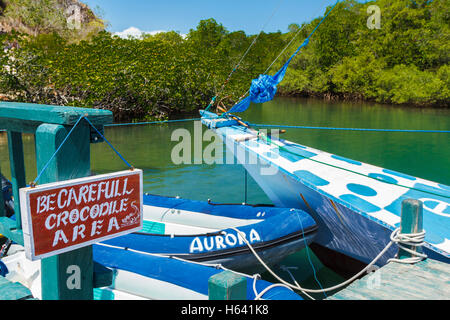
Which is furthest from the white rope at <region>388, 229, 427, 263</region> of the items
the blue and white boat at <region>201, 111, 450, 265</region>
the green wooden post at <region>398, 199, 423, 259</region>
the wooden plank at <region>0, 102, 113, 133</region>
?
the wooden plank at <region>0, 102, 113, 133</region>

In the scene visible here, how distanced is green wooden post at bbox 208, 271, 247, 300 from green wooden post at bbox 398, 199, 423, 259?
1.72m

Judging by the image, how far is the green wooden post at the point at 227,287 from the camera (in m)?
1.79

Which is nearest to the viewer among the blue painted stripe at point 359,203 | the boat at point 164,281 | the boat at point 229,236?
the boat at point 164,281

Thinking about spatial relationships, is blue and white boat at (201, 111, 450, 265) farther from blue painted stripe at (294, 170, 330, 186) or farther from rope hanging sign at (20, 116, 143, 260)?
rope hanging sign at (20, 116, 143, 260)

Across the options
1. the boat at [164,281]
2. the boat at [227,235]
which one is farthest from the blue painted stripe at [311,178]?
the boat at [164,281]

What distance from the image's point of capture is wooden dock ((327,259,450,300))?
100.0 inches

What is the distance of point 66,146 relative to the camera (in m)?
1.95

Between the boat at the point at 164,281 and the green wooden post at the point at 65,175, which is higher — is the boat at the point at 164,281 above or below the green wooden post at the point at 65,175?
below

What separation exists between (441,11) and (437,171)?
27.9m

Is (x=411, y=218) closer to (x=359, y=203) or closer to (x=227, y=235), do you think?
(x=359, y=203)

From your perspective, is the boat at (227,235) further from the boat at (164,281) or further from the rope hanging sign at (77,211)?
the rope hanging sign at (77,211)

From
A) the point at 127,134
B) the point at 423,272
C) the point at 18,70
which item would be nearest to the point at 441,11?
the point at 127,134

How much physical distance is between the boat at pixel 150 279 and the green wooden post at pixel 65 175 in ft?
5.93
